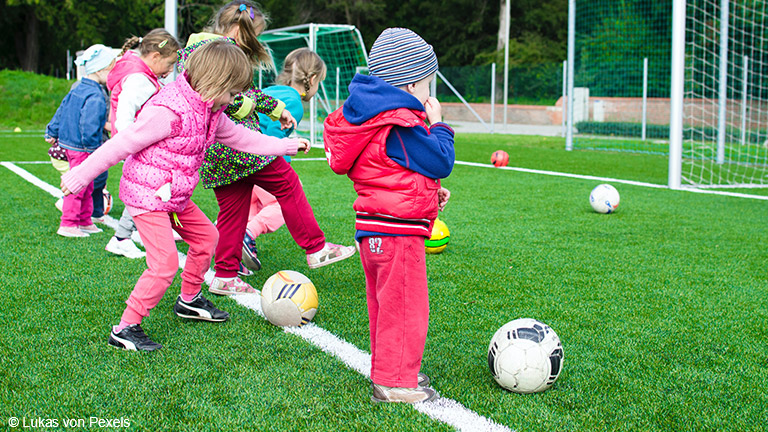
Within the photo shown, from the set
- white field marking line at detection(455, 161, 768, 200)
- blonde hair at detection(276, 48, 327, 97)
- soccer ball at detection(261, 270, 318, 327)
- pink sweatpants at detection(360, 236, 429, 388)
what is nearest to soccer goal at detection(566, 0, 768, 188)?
white field marking line at detection(455, 161, 768, 200)

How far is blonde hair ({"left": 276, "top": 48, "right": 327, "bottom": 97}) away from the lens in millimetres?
4824

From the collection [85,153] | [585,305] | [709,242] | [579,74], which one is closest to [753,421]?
[585,305]

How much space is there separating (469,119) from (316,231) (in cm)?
2419

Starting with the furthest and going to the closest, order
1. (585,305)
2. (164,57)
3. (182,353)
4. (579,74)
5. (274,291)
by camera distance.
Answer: (579,74) < (164,57) < (585,305) < (274,291) < (182,353)

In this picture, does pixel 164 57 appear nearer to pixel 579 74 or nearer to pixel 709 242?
pixel 709 242

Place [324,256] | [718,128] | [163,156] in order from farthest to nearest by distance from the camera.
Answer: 1. [718,128]
2. [324,256]
3. [163,156]

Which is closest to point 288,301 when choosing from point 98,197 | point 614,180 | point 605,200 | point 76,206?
point 76,206

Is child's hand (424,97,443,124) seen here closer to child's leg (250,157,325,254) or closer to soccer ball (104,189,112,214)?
child's leg (250,157,325,254)

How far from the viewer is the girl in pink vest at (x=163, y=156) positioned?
3.20 meters

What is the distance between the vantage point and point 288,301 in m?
3.66

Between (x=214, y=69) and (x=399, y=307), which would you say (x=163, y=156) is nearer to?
(x=214, y=69)

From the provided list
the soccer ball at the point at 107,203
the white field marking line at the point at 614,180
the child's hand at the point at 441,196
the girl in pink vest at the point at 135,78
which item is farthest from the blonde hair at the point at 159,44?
the white field marking line at the point at 614,180

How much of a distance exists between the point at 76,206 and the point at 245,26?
2.90m

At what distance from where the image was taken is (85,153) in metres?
6.21
